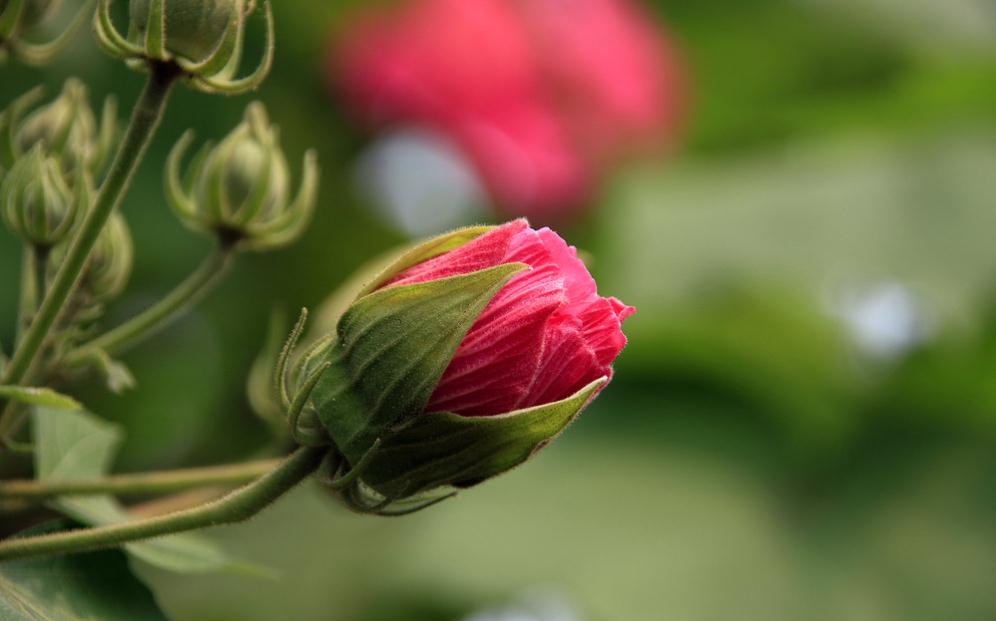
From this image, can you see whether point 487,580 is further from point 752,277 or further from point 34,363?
point 34,363

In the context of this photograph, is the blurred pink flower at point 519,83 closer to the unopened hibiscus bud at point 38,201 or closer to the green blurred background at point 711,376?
the green blurred background at point 711,376

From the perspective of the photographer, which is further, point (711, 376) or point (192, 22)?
point (711, 376)

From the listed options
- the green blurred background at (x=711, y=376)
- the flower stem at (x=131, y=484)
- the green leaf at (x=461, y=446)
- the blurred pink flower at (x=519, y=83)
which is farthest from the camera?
the blurred pink flower at (x=519, y=83)

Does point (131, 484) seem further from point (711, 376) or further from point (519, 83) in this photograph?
point (711, 376)

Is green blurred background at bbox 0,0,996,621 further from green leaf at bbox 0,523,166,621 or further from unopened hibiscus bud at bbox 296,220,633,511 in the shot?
unopened hibiscus bud at bbox 296,220,633,511

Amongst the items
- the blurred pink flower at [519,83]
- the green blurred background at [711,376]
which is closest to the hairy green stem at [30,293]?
the green blurred background at [711,376]

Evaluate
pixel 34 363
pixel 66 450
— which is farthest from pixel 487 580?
pixel 34 363

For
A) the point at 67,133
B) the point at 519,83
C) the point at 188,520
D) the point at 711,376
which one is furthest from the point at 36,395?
the point at 711,376

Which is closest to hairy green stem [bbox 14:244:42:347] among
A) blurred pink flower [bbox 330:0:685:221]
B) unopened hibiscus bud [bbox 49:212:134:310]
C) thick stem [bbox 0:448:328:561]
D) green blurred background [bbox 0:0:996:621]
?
unopened hibiscus bud [bbox 49:212:134:310]
